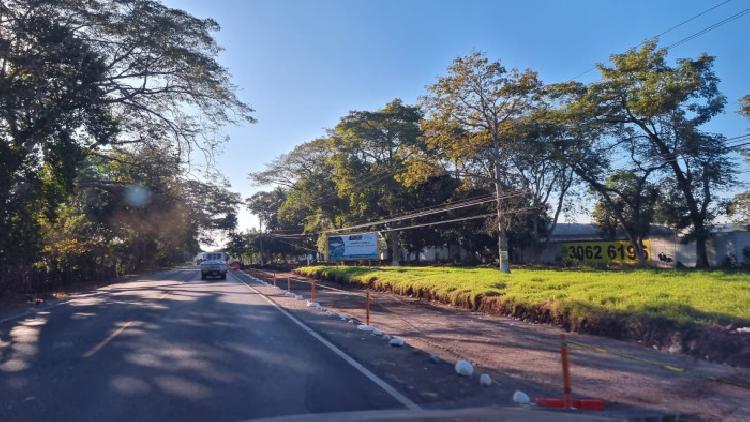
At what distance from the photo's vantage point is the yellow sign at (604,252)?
152 feet

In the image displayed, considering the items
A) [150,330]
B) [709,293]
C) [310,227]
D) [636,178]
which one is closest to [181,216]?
[310,227]

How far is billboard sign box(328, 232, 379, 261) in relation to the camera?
5050 cm

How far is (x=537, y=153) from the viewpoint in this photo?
3981 centimetres

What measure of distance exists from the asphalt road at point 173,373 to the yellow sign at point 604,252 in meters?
37.5

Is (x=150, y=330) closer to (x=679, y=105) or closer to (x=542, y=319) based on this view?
(x=542, y=319)

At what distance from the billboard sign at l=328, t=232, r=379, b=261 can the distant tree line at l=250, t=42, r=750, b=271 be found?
4817 mm

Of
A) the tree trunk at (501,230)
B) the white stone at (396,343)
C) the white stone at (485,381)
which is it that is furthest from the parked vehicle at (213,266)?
the white stone at (485,381)

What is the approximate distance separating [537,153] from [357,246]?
58.8 ft

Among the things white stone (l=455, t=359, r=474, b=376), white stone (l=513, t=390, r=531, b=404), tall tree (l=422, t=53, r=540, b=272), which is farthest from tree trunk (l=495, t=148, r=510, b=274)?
white stone (l=513, t=390, r=531, b=404)

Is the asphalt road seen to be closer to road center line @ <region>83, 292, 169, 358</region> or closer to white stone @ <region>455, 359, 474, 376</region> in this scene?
road center line @ <region>83, 292, 169, 358</region>

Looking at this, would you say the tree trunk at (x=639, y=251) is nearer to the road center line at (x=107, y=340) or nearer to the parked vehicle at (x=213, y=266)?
the parked vehicle at (x=213, y=266)

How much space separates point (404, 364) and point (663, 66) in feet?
111

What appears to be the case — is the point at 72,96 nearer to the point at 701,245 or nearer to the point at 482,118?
the point at 482,118

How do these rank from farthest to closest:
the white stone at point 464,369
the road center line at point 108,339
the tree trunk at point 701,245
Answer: the tree trunk at point 701,245, the road center line at point 108,339, the white stone at point 464,369
